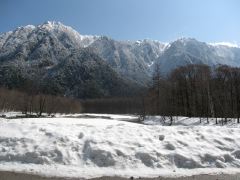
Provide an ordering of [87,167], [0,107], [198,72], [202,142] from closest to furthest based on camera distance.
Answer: [87,167]
[202,142]
[198,72]
[0,107]

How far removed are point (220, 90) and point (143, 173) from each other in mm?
59962

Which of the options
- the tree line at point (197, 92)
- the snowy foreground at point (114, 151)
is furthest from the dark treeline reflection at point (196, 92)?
the snowy foreground at point (114, 151)

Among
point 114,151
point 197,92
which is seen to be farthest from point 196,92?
point 114,151

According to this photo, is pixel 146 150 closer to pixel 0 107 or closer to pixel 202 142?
pixel 202 142

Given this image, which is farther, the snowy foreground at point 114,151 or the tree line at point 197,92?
the tree line at point 197,92

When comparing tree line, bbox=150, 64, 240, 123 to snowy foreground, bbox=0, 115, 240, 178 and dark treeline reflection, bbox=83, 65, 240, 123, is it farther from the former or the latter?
snowy foreground, bbox=0, 115, 240, 178

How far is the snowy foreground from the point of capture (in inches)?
504

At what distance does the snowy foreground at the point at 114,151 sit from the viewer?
12.8 metres

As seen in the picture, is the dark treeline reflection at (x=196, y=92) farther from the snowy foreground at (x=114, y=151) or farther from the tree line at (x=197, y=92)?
the snowy foreground at (x=114, y=151)

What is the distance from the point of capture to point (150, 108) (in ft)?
261

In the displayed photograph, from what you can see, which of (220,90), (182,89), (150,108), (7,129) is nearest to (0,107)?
(150,108)

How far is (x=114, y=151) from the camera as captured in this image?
45.5ft

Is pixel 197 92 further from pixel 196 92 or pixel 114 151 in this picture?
pixel 114 151

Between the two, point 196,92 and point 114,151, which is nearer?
point 114,151
